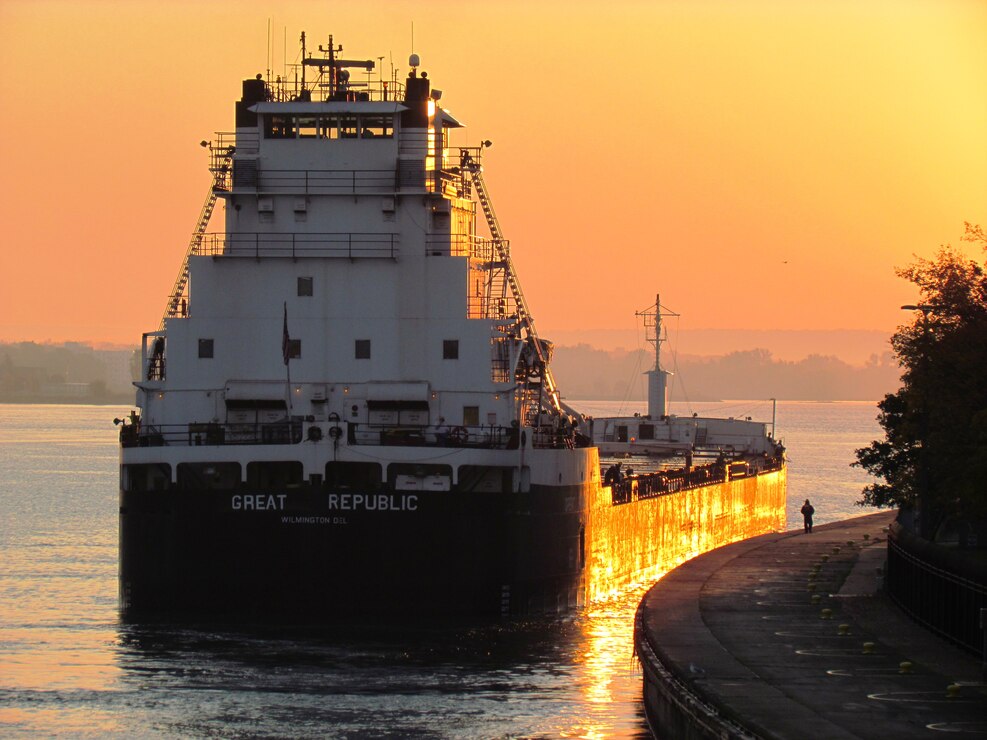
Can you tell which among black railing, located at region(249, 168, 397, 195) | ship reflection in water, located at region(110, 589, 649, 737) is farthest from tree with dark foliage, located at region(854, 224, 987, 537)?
black railing, located at region(249, 168, 397, 195)

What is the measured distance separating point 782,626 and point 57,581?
23635 mm

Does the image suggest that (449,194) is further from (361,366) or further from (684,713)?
(684,713)

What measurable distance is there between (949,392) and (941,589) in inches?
206

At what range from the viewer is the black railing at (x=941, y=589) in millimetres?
26078

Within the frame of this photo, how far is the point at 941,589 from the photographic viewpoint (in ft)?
92.0

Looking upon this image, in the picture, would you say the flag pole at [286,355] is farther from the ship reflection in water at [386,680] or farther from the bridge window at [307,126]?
the ship reflection in water at [386,680]

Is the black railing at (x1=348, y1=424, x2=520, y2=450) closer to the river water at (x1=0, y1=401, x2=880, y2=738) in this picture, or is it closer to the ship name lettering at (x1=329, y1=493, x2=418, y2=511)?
the ship name lettering at (x1=329, y1=493, x2=418, y2=511)

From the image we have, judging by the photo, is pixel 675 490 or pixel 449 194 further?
pixel 675 490

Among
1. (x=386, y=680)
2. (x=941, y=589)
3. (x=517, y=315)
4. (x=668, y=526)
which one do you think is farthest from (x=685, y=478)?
(x=941, y=589)

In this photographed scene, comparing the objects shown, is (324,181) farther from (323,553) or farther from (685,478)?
(685,478)

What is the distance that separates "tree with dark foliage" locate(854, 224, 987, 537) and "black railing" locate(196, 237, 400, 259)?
1148 cm

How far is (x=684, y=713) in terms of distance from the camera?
74.1 feet

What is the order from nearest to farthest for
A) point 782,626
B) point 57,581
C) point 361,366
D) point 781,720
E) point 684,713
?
1. point 781,720
2. point 684,713
3. point 782,626
4. point 361,366
5. point 57,581

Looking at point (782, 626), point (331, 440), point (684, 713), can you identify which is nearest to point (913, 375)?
point (782, 626)
